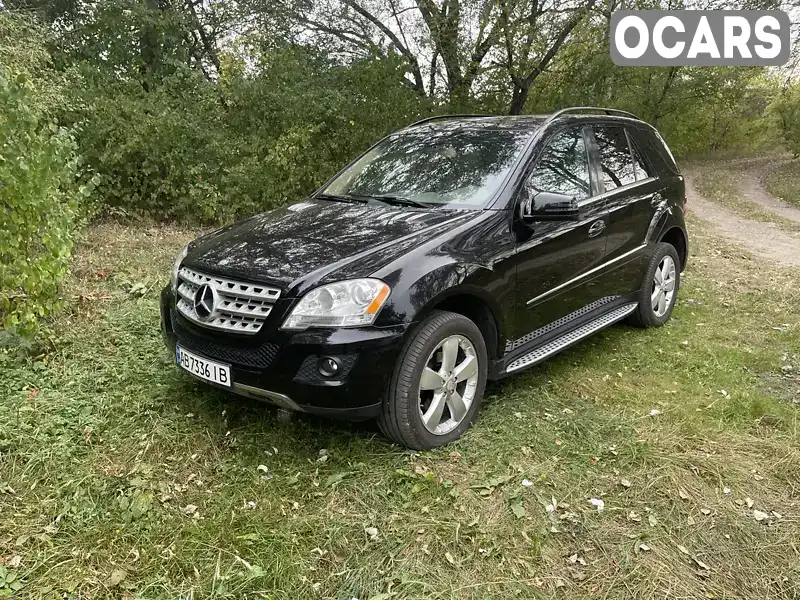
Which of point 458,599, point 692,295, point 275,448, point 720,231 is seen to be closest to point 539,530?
point 458,599

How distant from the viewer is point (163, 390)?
3.46 m

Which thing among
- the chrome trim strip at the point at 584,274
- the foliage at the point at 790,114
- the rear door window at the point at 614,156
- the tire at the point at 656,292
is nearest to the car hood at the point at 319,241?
the chrome trim strip at the point at 584,274

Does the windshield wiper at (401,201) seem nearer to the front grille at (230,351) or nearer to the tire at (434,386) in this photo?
the tire at (434,386)

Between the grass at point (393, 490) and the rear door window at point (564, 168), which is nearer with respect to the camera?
the grass at point (393, 490)

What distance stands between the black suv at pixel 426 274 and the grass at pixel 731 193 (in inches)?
A: 400

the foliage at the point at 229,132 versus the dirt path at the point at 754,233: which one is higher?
the foliage at the point at 229,132

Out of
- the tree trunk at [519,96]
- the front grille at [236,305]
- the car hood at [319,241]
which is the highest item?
the tree trunk at [519,96]

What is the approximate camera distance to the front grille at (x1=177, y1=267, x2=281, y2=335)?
2.70 m

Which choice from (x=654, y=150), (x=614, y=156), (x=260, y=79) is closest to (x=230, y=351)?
(x=614, y=156)

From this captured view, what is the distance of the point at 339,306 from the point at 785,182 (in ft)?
73.9

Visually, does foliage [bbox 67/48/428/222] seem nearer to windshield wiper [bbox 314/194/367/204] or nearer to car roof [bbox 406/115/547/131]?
car roof [bbox 406/115/547/131]

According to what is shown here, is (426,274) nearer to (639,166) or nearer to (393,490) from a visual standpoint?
(393,490)

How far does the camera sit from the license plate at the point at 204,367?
2809 mm

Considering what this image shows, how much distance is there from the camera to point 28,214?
3594 mm
